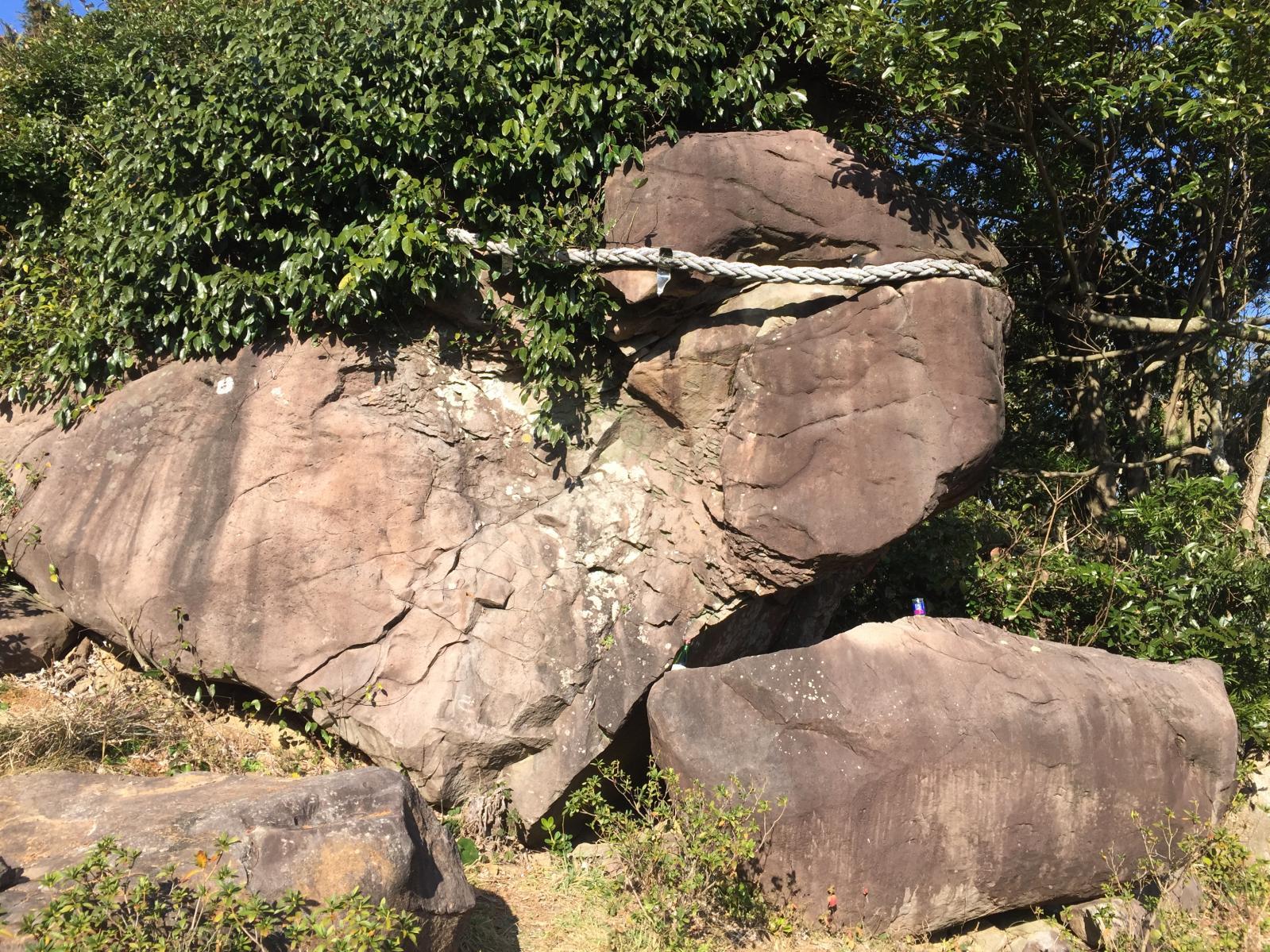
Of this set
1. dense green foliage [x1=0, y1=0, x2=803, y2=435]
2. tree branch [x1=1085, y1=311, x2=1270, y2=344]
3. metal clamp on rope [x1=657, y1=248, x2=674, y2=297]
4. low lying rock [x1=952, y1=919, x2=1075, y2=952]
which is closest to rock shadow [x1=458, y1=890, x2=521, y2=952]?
low lying rock [x1=952, y1=919, x2=1075, y2=952]

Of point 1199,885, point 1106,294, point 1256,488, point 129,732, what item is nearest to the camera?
point 1199,885

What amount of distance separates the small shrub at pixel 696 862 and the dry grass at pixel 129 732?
1.63 metres

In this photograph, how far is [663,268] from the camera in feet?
15.2

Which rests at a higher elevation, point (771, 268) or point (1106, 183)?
point (1106, 183)

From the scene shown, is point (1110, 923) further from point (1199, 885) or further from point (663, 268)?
point (663, 268)

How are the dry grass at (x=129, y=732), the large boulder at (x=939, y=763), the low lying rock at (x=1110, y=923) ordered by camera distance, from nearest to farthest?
1. the low lying rock at (x=1110, y=923)
2. the large boulder at (x=939, y=763)
3. the dry grass at (x=129, y=732)

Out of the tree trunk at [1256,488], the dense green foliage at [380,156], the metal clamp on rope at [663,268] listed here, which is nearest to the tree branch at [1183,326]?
the tree trunk at [1256,488]

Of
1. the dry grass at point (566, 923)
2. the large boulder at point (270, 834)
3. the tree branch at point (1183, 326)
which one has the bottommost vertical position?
the dry grass at point (566, 923)

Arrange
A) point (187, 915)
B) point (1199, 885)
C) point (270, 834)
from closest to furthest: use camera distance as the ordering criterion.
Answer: point (187, 915) < point (270, 834) < point (1199, 885)

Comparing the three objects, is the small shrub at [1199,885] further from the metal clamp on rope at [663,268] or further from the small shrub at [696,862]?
the metal clamp on rope at [663,268]

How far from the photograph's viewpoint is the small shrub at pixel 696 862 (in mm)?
3859

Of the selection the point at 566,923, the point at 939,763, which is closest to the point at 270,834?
the point at 566,923

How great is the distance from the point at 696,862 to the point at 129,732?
273 centimetres

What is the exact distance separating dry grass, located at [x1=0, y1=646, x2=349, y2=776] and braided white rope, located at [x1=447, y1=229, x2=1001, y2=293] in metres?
2.70
